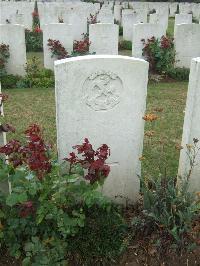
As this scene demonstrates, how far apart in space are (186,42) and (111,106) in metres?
6.89

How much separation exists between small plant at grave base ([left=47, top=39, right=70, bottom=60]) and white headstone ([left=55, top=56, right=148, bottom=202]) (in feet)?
20.6

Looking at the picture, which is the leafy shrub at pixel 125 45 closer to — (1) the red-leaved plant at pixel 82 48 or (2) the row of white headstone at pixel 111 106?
(1) the red-leaved plant at pixel 82 48

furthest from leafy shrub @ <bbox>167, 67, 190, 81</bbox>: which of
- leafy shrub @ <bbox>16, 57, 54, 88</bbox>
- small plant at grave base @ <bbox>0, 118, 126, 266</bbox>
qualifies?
small plant at grave base @ <bbox>0, 118, 126, 266</bbox>

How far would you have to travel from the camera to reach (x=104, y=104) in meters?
3.81

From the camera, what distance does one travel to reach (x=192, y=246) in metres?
3.48

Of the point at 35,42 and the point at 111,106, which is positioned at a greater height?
the point at 35,42

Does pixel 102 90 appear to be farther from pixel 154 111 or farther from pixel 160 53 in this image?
pixel 160 53

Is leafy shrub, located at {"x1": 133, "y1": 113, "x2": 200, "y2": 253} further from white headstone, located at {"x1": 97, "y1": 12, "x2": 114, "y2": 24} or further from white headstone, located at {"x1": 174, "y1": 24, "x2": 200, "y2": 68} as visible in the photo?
white headstone, located at {"x1": 97, "y1": 12, "x2": 114, "y2": 24}

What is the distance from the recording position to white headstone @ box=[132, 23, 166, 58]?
9945 mm

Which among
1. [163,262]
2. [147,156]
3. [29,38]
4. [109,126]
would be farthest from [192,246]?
[29,38]

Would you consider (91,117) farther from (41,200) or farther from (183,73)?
(183,73)

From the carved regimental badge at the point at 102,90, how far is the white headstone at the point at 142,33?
6547 mm

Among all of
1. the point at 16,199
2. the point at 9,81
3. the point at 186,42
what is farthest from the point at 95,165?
the point at 186,42

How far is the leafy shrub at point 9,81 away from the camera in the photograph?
899 centimetres
